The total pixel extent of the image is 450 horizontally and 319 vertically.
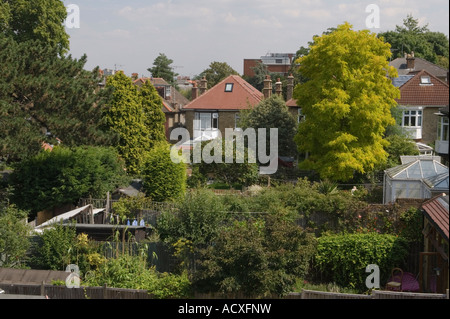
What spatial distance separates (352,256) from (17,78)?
682 inches

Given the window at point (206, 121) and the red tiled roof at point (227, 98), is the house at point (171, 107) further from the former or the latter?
the red tiled roof at point (227, 98)

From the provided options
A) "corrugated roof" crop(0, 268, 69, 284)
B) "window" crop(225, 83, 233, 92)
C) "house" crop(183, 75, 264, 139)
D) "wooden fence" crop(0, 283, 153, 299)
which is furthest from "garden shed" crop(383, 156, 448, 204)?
"window" crop(225, 83, 233, 92)

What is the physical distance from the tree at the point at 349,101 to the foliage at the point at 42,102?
11.7 m

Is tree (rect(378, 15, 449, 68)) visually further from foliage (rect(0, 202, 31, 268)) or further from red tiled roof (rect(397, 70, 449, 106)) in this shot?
foliage (rect(0, 202, 31, 268))

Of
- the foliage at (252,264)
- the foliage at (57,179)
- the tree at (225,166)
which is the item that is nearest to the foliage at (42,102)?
the foliage at (57,179)

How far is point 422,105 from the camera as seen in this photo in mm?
42750

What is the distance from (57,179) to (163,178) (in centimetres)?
500

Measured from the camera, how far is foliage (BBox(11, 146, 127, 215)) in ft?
90.4

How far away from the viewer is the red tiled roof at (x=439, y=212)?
613 inches

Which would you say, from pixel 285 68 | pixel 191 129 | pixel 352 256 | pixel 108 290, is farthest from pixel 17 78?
pixel 285 68

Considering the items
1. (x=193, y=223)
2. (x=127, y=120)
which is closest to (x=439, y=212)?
(x=193, y=223)

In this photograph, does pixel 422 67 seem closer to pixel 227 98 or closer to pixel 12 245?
pixel 227 98

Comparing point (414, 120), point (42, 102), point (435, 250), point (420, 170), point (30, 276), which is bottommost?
point (30, 276)
